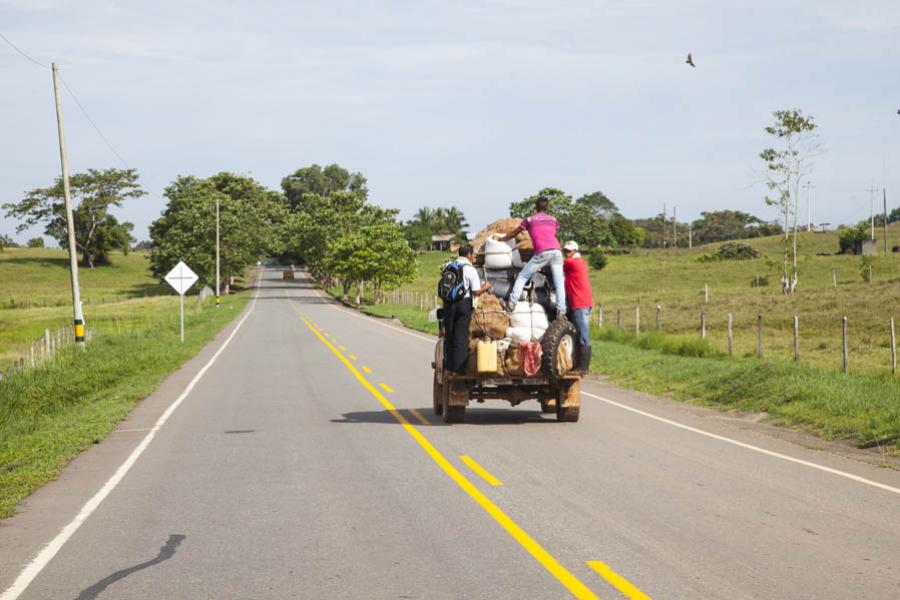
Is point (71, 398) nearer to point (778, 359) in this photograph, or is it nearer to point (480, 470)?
point (480, 470)

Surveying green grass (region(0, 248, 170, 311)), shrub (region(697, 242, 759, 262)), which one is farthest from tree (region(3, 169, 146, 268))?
shrub (region(697, 242, 759, 262))

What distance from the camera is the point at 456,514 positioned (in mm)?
8570

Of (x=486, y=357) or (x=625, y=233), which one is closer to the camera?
(x=486, y=357)

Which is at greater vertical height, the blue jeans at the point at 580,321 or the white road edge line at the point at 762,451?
the blue jeans at the point at 580,321

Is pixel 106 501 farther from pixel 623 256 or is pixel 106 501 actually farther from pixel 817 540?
pixel 623 256

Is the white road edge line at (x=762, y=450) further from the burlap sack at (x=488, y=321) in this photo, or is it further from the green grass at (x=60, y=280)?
the green grass at (x=60, y=280)

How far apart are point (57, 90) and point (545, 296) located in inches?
908

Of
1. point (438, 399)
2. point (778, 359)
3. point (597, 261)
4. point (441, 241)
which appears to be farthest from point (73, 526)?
point (441, 241)

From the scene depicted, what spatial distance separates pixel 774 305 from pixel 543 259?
3949 cm

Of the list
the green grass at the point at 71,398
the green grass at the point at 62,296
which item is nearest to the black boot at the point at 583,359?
the green grass at the point at 71,398

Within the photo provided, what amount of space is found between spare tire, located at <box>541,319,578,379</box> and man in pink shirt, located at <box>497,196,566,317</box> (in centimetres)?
27

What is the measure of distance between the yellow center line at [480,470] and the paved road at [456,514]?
63 millimetres

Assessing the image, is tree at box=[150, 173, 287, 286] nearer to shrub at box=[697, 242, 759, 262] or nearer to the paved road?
shrub at box=[697, 242, 759, 262]

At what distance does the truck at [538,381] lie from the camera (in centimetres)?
1411
